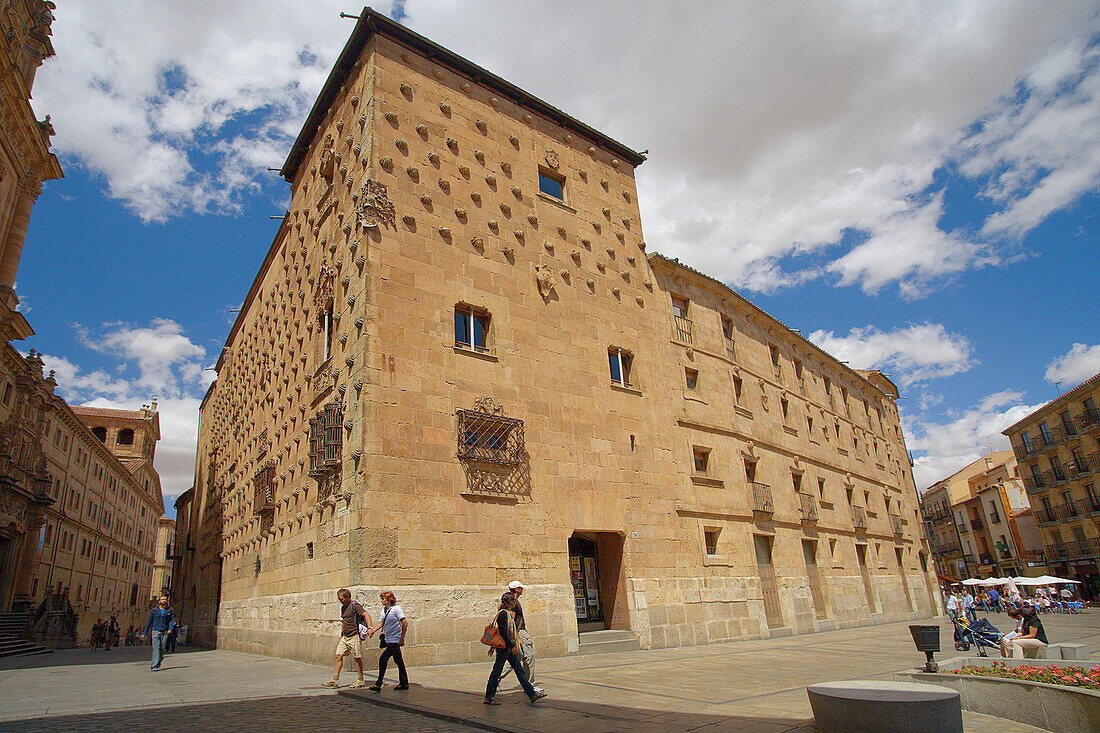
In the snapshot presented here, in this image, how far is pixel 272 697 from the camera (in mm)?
8555

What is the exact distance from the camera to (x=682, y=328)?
69.7 ft

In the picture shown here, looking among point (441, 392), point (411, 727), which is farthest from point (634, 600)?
point (411, 727)

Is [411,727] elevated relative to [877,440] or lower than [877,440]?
lower

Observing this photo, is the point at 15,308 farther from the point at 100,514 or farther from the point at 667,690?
the point at 667,690

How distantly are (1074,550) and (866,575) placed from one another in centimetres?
2511

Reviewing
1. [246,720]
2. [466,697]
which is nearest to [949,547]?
[466,697]

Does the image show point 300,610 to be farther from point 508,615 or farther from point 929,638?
point 929,638

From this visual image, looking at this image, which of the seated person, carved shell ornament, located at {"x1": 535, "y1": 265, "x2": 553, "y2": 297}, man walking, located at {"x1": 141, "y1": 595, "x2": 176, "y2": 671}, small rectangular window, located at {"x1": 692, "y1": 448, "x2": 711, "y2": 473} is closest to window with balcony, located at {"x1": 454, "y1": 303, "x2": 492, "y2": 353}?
carved shell ornament, located at {"x1": 535, "y1": 265, "x2": 553, "y2": 297}

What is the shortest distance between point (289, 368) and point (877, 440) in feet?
104

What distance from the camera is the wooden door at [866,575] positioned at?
26.8 metres

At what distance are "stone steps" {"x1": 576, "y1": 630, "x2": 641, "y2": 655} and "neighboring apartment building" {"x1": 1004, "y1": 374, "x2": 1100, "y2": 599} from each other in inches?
1529

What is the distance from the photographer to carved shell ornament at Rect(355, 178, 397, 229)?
1350cm

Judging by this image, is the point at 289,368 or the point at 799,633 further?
the point at 799,633

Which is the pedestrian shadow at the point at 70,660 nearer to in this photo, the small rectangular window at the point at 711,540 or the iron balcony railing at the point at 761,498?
the small rectangular window at the point at 711,540
